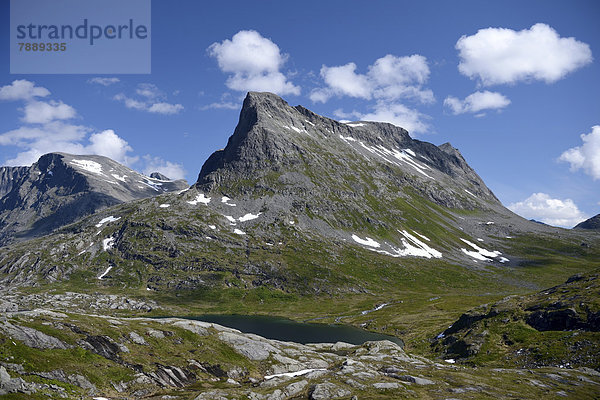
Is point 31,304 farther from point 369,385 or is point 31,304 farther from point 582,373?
point 582,373

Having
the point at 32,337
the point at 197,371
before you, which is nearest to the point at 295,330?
the point at 197,371

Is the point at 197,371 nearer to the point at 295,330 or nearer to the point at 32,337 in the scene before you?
the point at 32,337

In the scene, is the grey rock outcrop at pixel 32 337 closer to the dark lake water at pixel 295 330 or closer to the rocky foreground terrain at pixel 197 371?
the rocky foreground terrain at pixel 197 371

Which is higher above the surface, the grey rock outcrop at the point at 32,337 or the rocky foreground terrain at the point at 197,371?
the grey rock outcrop at the point at 32,337

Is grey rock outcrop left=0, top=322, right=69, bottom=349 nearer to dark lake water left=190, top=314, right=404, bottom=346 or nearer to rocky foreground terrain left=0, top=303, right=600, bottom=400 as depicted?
rocky foreground terrain left=0, top=303, right=600, bottom=400

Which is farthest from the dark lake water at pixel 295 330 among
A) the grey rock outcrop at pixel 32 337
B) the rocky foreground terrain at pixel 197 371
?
the grey rock outcrop at pixel 32 337

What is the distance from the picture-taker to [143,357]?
50.5 meters

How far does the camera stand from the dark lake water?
114688 mm

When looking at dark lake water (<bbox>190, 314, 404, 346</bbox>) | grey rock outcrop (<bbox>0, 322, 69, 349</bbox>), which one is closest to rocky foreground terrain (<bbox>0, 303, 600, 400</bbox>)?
grey rock outcrop (<bbox>0, 322, 69, 349</bbox>)

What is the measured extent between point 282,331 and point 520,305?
74.4 meters

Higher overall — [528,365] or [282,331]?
[528,365]

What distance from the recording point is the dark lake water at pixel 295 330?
11469 cm

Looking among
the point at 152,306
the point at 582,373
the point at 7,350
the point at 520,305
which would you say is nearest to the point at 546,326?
the point at 520,305

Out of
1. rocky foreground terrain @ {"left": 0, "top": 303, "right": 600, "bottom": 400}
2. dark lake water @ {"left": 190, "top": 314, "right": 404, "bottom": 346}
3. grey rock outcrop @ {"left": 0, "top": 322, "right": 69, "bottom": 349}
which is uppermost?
grey rock outcrop @ {"left": 0, "top": 322, "right": 69, "bottom": 349}
